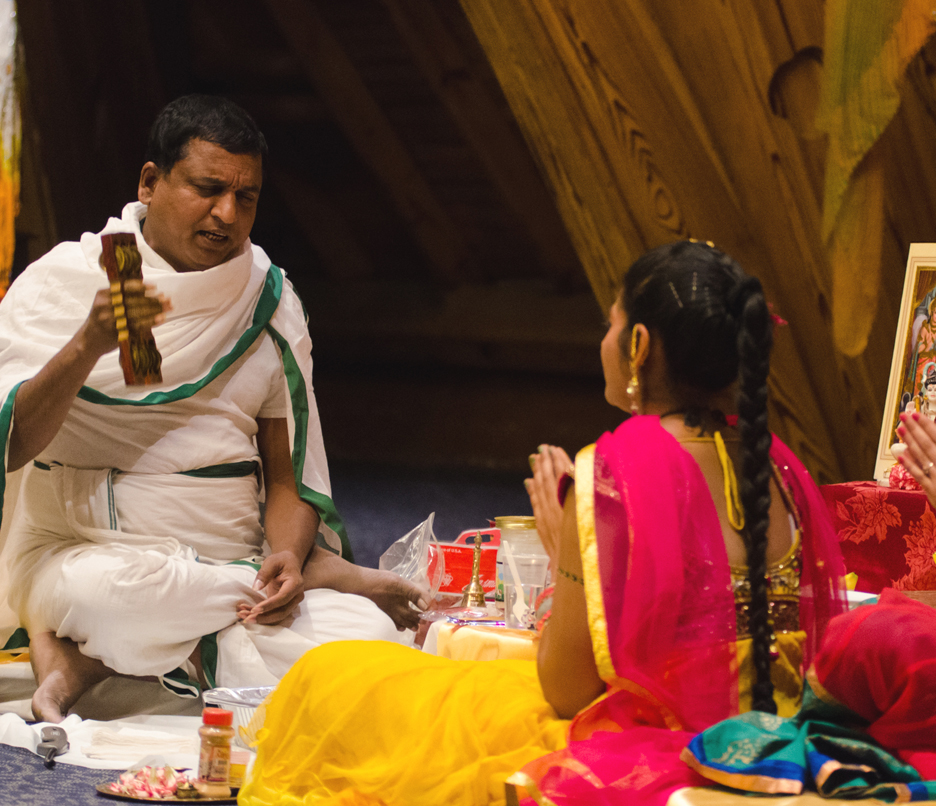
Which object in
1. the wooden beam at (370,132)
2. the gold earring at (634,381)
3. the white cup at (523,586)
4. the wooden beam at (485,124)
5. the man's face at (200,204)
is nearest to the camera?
the gold earring at (634,381)

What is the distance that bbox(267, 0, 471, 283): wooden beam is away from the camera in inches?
238

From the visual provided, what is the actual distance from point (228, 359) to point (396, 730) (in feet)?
4.32

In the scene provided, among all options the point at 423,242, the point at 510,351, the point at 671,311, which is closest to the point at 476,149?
the point at 423,242

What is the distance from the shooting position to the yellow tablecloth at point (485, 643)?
1.77 metres

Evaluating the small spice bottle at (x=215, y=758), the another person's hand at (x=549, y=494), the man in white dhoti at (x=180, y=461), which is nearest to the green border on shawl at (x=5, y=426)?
the man in white dhoti at (x=180, y=461)

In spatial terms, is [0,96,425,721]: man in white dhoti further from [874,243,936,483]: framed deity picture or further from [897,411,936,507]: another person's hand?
[897,411,936,507]: another person's hand

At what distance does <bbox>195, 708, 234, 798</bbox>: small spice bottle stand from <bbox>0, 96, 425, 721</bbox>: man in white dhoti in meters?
0.55

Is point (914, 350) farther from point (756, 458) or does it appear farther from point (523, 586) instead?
point (756, 458)

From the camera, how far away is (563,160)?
12.0 ft

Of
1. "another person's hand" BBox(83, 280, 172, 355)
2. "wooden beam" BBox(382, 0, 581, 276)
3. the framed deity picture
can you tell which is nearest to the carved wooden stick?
"another person's hand" BBox(83, 280, 172, 355)

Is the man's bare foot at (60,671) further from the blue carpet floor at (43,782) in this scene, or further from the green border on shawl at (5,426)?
the green border on shawl at (5,426)

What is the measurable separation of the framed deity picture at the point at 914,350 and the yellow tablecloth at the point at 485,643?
946 mm

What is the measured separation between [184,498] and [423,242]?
4751 mm

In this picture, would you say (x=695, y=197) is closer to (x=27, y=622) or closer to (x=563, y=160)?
(x=563, y=160)
